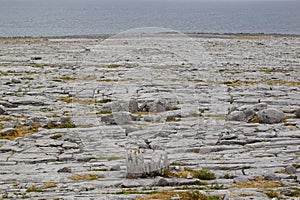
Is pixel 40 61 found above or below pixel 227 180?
above

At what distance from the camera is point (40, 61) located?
47.2 meters

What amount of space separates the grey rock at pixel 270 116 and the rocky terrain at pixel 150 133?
5 centimetres

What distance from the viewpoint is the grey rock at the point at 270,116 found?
71.9 feet

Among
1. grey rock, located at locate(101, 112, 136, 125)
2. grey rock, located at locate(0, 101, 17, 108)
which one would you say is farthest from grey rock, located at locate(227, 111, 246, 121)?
grey rock, located at locate(0, 101, 17, 108)

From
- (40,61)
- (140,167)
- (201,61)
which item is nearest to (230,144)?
(140,167)

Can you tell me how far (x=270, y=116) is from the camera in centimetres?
2205

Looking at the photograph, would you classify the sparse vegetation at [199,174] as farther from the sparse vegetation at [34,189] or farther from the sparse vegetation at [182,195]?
the sparse vegetation at [34,189]

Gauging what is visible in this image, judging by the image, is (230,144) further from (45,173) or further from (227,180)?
(45,173)

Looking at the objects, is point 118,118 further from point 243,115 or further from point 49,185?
point 49,185

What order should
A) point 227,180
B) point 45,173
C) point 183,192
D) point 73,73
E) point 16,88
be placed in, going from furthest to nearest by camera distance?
point 73,73 < point 16,88 < point 45,173 < point 227,180 < point 183,192

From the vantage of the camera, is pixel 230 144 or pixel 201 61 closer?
pixel 230 144

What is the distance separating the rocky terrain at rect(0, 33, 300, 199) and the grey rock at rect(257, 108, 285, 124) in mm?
47

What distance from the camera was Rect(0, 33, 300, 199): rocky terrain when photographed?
1448cm

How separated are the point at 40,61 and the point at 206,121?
28.7 metres
